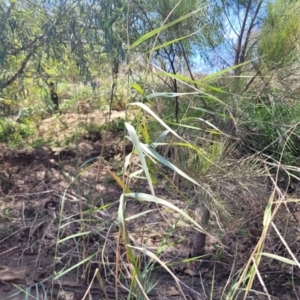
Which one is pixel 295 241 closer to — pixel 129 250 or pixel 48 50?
pixel 129 250

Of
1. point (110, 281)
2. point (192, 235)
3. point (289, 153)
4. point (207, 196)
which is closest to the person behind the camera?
point (207, 196)

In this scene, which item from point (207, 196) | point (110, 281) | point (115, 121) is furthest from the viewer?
point (115, 121)

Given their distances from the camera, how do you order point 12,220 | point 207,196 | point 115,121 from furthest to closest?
point 115,121 → point 12,220 → point 207,196

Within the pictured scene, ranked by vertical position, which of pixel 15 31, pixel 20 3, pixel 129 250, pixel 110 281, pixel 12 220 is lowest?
pixel 110 281

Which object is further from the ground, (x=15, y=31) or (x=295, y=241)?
(x=15, y=31)

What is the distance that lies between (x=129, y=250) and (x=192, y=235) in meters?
1.26

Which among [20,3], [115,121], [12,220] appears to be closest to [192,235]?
[12,220]

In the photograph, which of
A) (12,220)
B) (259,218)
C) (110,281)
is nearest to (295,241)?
(259,218)

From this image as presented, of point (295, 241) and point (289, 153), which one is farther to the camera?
point (289, 153)

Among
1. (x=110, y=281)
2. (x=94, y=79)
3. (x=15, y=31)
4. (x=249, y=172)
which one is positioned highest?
(x=15, y=31)

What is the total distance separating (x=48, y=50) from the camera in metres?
3.16

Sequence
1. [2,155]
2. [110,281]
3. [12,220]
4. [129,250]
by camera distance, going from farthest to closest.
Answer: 1. [2,155]
2. [12,220]
3. [110,281]
4. [129,250]

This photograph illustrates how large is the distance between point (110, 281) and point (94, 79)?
6.55ft

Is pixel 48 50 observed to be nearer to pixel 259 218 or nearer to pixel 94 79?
pixel 94 79
